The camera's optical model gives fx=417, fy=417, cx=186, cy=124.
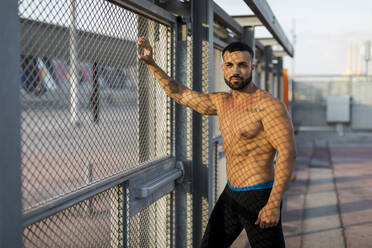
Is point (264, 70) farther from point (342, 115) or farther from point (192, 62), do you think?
point (342, 115)

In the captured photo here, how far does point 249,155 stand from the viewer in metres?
2.74

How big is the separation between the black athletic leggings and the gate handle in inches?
17.9

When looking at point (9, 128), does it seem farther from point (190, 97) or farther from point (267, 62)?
point (267, 62)

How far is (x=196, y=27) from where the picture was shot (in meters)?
3.41

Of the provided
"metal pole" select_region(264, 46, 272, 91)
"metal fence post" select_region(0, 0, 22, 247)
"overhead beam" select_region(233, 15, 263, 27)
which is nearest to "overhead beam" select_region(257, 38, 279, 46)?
"metal pole" select_region(264, 46, 272, 91)

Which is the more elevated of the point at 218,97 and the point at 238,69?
the point at 238,69

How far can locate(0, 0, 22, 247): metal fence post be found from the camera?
1353mm

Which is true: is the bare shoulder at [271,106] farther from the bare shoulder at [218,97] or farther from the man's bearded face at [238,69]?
the bare shoulder at [218,97]

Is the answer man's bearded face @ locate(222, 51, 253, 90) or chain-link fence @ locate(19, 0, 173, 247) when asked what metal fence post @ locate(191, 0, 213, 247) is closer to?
chain-link fence @ locate(19, 0, 173, 247)

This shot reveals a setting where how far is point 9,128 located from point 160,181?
178 centimetres

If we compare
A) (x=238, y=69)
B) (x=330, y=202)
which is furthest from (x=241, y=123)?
(x=330, y=202)

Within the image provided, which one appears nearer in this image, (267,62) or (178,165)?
(178,165)

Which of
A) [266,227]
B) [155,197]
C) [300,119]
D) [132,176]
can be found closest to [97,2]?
[132,176]

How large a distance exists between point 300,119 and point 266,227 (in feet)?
59.5
